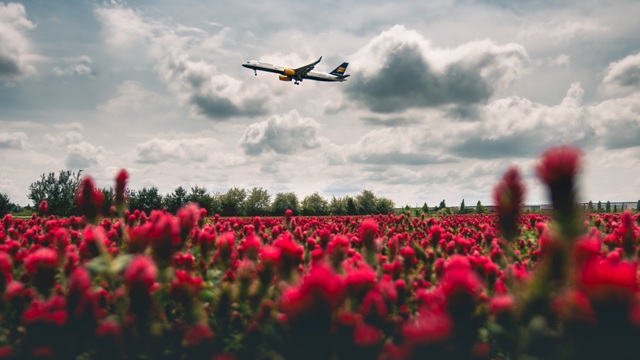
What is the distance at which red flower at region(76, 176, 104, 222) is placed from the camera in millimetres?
3400

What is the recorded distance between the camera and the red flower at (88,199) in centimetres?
340

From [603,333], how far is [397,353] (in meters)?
0.80

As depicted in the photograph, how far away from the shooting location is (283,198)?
8919cm

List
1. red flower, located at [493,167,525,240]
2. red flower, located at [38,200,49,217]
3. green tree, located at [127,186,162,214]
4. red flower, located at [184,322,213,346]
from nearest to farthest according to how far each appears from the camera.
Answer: red flower, located at [184,322,213,346] → red flower, located at [493,167,525,240] → red flower, located at [38,200,49,217] → green tree, located at [127,186,162,214]

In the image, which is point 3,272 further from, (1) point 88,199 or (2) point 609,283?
(2) point 609,283

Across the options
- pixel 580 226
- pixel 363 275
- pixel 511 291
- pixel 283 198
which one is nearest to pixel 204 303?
pixel 363 275

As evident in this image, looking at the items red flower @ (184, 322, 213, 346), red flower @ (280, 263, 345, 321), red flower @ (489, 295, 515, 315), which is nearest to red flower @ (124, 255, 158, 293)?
red flower @ (184, 322, 213, 346)

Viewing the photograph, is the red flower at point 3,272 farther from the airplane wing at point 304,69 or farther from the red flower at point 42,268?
the airplane wing at point 304,69

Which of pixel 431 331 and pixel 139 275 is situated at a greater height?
pixel 139 275

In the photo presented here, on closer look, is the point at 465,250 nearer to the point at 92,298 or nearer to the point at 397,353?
the point at 397,353

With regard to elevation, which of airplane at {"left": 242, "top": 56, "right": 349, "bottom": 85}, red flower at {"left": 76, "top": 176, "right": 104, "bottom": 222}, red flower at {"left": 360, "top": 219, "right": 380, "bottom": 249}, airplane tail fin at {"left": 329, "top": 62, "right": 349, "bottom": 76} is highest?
airplane tail fin at {"left": 329, "top": 62, "right": 349, "bottom": 76}

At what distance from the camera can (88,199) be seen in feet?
11.2

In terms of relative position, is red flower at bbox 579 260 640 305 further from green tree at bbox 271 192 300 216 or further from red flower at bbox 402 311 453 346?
green tree at bbox 271 192 300 216

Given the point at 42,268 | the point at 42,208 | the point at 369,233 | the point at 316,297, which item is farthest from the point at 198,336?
the point at 42,208
